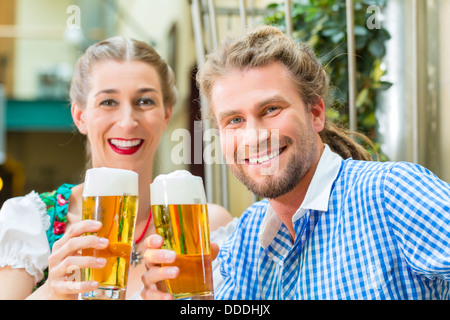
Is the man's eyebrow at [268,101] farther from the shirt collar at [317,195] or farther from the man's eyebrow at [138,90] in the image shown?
the man's eyebrow at [138,90]

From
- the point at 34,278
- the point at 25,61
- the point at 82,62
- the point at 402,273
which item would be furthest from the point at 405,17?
the point at 25,61

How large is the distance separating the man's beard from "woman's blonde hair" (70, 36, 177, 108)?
1.46ft

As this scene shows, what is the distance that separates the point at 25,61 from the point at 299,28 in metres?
4.93

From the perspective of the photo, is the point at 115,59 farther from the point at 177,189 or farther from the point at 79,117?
the point at 177,189

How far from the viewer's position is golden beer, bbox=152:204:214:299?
2.46ft

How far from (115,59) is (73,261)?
64 cm

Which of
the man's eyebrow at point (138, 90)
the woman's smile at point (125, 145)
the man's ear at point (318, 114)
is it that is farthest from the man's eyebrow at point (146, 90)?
the man's ear at point (318, 114)

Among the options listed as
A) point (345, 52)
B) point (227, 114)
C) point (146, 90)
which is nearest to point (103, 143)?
point (146, 90)

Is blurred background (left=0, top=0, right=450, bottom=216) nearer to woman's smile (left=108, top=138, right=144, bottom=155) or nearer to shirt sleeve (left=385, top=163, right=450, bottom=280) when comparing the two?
woman's smile (left=108, top=138, right=144, bottom=155)

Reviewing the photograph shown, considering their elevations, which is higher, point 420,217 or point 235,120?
point 235,120

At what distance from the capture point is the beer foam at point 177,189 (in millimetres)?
753

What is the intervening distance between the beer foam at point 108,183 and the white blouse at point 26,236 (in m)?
0.43

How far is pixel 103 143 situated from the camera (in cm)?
119

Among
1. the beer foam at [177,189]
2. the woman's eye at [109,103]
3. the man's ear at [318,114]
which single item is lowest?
the beer foam at [177,189]
